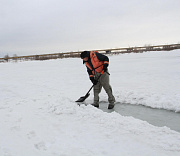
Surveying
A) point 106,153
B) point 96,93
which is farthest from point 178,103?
point 106,153

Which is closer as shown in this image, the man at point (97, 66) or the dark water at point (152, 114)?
the dark water at point (152, 114)

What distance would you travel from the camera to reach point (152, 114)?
14.6ft

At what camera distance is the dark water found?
386 centimetres

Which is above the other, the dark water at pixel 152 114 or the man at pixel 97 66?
the man at pixel 97 66

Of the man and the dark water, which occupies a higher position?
the man

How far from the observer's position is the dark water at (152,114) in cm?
386

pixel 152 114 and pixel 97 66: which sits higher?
pixel 97 66

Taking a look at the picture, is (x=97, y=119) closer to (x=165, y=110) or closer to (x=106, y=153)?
(x=106, y=153)

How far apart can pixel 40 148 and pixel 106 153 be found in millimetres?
1061

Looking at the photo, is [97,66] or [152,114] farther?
[97,66]

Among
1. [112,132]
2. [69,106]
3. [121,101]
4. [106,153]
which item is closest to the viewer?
[106,153]

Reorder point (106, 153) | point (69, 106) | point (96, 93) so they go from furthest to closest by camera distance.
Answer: point (96, 93) → point (69, 106) → point (106, 153)

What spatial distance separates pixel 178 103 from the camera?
4781 mm

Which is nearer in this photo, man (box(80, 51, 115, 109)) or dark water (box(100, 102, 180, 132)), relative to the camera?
dark water (box(100, 102, 180, 132))
